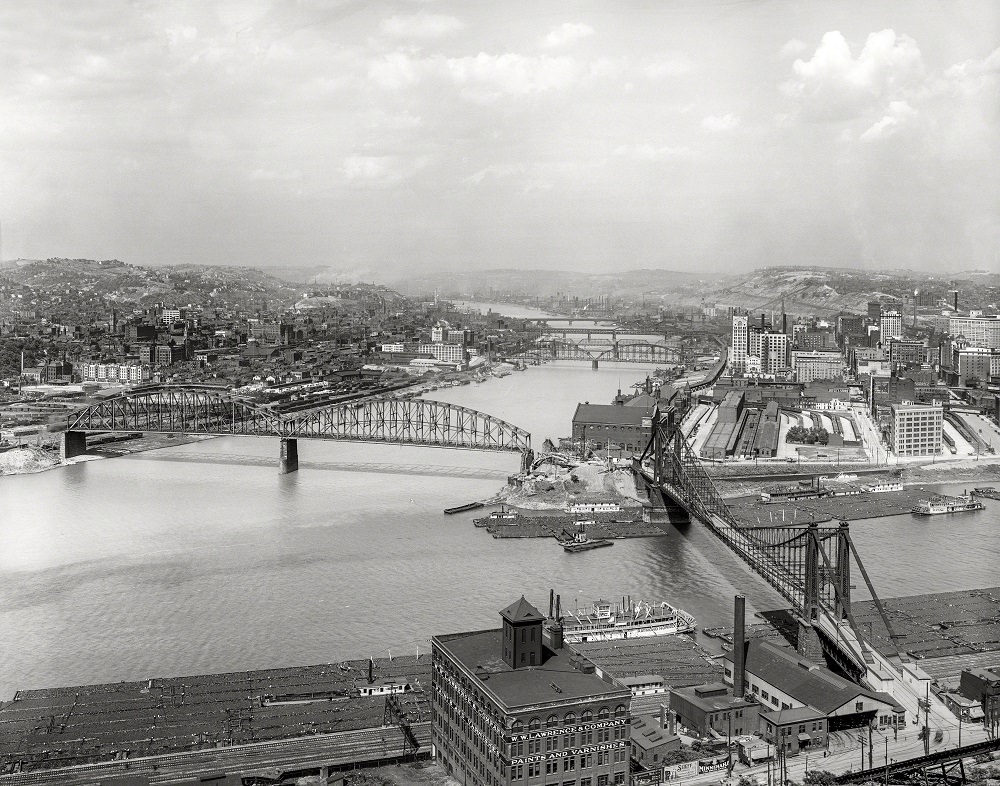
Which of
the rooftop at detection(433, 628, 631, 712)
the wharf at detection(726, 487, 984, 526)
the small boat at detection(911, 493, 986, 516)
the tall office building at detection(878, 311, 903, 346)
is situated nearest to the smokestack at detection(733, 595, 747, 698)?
the rooftop at detection(433, 628, 631, 712)

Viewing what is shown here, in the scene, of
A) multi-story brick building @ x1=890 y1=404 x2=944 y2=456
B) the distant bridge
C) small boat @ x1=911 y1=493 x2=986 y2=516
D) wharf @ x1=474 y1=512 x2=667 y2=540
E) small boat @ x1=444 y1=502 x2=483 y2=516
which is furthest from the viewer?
multi-story brick building @ x1=890 y1=404 x2=944 y2=456

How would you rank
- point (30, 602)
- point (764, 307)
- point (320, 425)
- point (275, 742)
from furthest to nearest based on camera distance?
point (764, 307) → point (320, 425) → point (30, 602) → point (275, 742)

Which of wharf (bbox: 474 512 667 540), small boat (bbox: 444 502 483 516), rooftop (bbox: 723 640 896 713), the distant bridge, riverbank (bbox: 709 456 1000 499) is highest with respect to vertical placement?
the distant bridge

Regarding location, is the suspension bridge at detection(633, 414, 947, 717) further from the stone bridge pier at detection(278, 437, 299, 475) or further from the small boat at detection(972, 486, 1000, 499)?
the stone bridge pier at detection(278, 437, 299, 475)

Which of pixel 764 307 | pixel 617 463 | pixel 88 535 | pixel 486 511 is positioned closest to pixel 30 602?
pixel 88 535

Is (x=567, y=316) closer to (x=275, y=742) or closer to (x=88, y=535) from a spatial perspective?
(x=88, y=535)

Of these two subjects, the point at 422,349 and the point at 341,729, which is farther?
the point at 422,349
